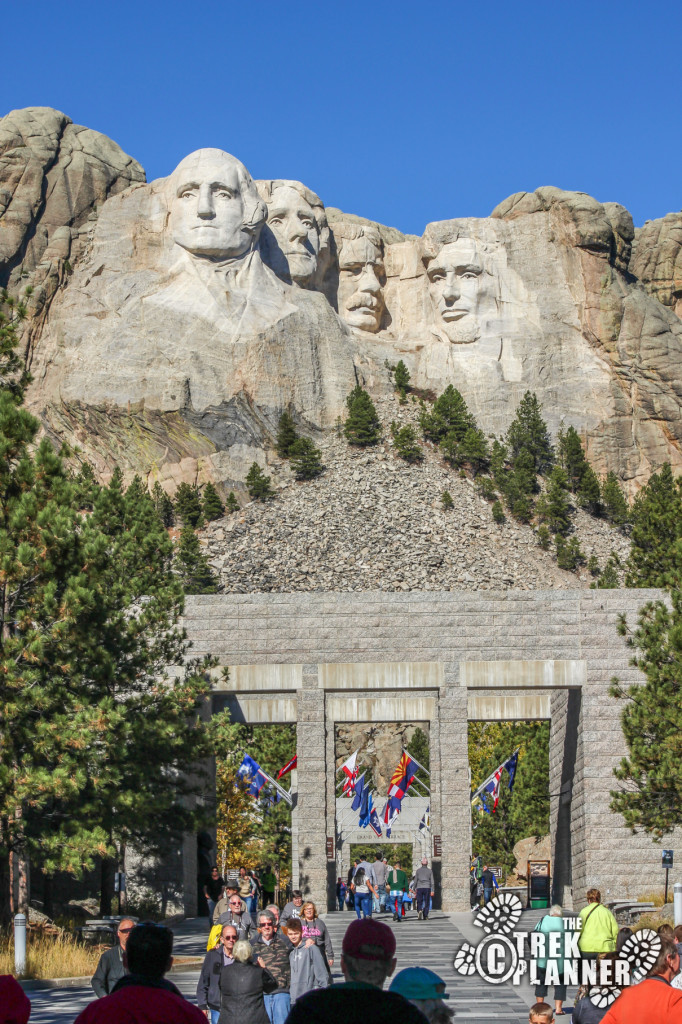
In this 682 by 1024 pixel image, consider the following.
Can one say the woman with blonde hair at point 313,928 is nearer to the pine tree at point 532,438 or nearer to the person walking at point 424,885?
the person walking at point 424,885

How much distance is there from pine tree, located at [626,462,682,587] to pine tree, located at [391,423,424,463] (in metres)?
10.5

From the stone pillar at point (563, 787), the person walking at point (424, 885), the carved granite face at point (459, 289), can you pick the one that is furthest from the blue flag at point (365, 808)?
the carved granite face at point (459, 289)

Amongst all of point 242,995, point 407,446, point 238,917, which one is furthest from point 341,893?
point 407,446

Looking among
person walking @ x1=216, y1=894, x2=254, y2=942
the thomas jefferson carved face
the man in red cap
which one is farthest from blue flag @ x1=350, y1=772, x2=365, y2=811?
the thomas jefferson carved face

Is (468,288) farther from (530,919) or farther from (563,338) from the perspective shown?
(530,919)

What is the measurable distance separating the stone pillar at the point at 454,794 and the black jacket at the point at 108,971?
722 inches

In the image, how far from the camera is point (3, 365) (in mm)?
19922

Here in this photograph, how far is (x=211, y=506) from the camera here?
2362 inches

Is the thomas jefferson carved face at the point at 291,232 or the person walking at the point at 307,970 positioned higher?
the thomas jefferson carved face at the point at 291,232

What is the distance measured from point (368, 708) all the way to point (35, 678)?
16152 millimetres

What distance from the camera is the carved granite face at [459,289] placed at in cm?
7331

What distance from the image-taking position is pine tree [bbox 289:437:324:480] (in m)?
63.6

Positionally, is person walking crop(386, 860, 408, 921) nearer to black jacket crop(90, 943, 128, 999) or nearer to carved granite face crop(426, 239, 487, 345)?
black jacket crop(90, 943, 128, 999)

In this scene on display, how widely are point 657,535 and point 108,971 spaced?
125 ft
